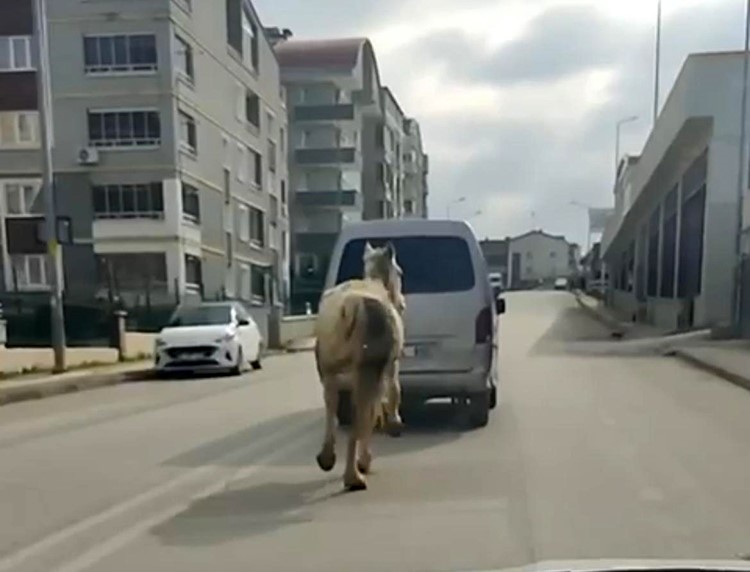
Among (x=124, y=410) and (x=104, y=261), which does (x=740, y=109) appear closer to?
(x=124, y=410)

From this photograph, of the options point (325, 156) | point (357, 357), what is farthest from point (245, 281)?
point (357, 357)

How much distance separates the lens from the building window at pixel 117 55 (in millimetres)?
33281

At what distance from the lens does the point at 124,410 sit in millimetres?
12344

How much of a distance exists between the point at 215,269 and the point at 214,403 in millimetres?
26734

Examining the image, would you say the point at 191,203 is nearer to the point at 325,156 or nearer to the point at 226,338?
the point at 226,338

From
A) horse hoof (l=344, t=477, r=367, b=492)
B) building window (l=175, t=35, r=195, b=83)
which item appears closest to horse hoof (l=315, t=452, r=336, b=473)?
horse hoof (l=344, t=477, r=367, b=492)

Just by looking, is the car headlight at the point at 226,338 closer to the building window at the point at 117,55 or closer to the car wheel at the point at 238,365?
the car wheel at the point at 238,365

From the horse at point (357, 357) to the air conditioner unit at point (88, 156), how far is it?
2881 centimetres

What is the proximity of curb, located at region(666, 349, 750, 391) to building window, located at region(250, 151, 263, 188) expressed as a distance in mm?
29027

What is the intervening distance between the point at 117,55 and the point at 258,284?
16814 millimetres

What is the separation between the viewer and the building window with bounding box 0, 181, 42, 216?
3397cm

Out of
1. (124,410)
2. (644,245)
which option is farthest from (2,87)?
(644,245)

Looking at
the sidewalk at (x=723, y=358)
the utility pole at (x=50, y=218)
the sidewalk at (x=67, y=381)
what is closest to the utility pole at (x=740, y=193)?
the sidewalk at (x=723, y=358)

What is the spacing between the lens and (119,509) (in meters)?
6.24
